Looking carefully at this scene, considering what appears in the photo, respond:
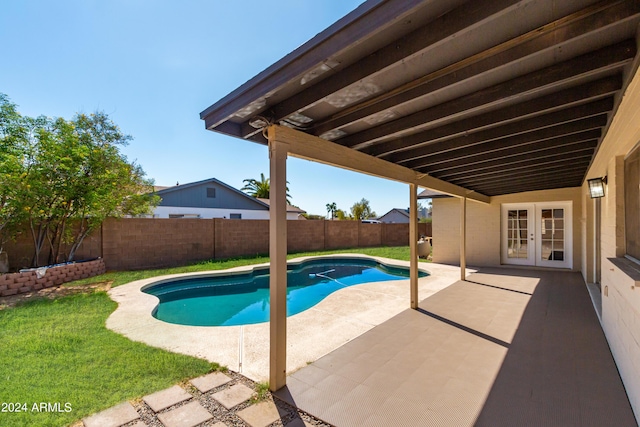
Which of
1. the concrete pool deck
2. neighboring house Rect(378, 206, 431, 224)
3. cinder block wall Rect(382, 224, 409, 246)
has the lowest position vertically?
the concrete pool deck

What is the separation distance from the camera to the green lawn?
2572 mm

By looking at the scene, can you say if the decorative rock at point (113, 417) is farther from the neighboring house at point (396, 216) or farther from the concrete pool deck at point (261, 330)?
the neighboring house at point (396, 216)

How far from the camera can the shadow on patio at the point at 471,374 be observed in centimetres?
246

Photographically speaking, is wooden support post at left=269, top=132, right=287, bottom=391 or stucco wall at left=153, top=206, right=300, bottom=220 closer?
wooden support post at left=269, top=132, right=287, bottom=391

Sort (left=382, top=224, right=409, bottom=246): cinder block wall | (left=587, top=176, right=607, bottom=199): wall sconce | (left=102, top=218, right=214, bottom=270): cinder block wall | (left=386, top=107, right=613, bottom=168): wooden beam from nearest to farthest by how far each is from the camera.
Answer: (left=386, top=107, right=613, bottom=168): wooden beam, (left=587, top=176, right=607, bottom=199): wall sconce, (left=102, top=218, right=214, bottom=270): cinder block wall, (left=382, top=224, right=409, bottom=246): cinder block wall

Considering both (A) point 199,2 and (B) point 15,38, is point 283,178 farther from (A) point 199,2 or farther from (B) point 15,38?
(B) point 15,38

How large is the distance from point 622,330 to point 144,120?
1319 centimetres

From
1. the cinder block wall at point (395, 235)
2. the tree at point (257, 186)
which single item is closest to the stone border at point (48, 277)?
the cinder block wall at point (395, 235)

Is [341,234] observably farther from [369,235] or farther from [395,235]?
[395,235]

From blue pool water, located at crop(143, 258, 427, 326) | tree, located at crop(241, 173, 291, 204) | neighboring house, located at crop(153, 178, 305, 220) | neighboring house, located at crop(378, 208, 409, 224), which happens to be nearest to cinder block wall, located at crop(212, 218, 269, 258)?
blue pool water, located at crop(143, 258, 427, 326)

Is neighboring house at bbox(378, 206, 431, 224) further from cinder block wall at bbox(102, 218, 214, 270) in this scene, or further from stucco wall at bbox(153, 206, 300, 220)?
cinder block wall at bbox(102, 218, 214, 270)

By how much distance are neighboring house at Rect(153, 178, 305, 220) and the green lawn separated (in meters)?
14.2

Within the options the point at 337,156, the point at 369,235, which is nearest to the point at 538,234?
the point at 337,156

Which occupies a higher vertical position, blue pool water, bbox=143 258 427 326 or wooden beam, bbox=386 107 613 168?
wooden beam, bbox=386 107 613 168
